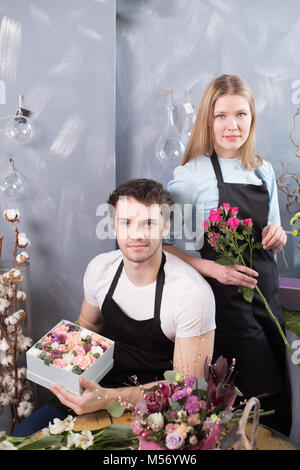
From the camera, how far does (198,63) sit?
6.54ft

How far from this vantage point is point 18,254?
2.11 meters

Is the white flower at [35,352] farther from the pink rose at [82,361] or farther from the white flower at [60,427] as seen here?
the white flower at [60,427]

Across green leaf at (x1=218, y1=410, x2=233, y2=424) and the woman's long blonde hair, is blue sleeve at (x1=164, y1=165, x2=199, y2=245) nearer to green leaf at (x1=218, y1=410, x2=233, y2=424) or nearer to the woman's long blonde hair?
the woman's long blonde hair

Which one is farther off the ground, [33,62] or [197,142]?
[33,62]

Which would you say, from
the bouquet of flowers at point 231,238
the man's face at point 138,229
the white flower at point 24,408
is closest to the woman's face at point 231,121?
the bouquet of flowers at point 231,238

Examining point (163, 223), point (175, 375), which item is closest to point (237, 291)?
point (163, 223)

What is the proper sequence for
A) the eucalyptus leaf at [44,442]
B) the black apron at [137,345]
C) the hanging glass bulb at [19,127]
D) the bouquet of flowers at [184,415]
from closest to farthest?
the bouquet of flowers at [184,415] → the eucalyptus leaf at [44,442] → the black apron at [137,345] → the hanging glass bulb at [19,127]

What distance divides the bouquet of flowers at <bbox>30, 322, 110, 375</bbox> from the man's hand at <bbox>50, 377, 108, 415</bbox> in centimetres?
6

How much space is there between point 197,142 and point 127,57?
579 millimetres

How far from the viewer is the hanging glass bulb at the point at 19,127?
193 cm

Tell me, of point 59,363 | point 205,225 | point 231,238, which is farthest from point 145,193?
point 59,363

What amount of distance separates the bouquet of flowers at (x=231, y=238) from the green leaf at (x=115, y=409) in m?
0.68
